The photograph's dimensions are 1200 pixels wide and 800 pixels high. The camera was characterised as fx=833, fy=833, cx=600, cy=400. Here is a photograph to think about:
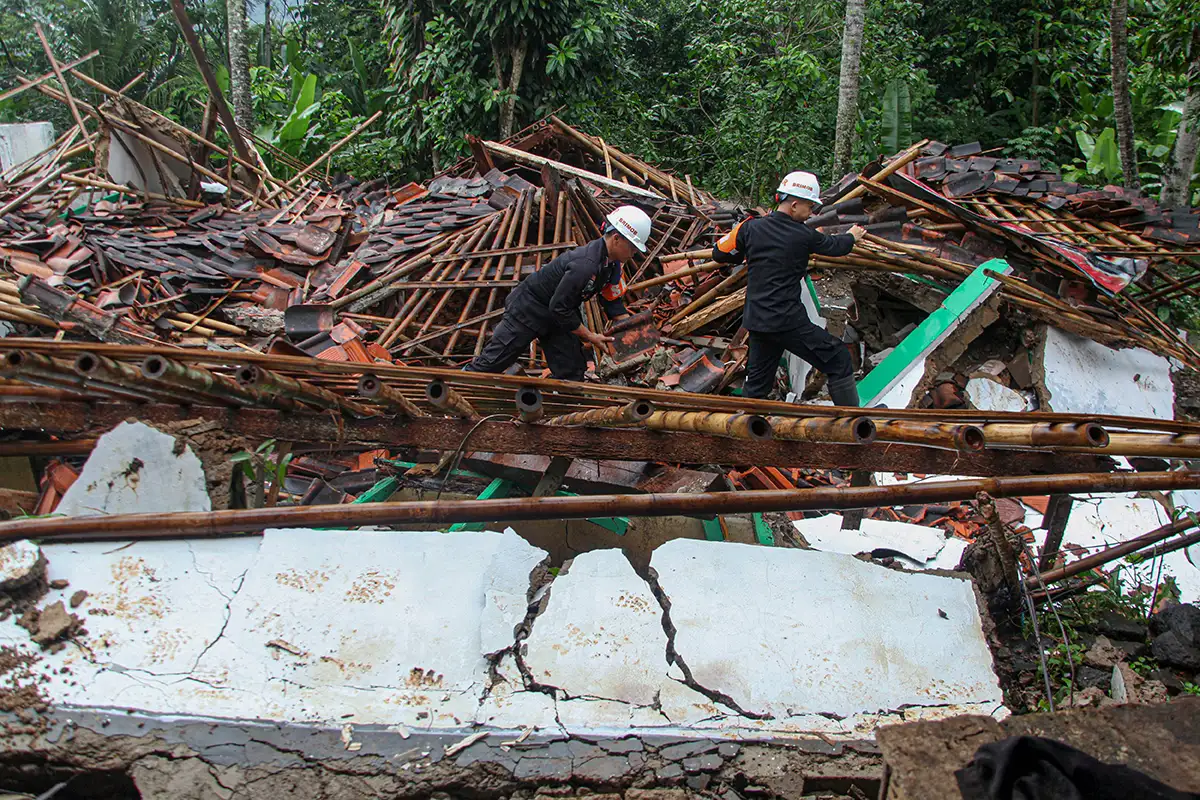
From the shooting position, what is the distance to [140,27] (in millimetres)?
15422

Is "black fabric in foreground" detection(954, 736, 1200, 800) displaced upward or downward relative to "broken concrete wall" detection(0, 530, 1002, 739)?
upward

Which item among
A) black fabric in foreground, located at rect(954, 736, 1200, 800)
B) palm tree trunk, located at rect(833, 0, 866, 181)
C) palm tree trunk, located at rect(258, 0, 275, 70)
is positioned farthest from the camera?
palm tree trunk, located at rect(258, 0, 275, 70)

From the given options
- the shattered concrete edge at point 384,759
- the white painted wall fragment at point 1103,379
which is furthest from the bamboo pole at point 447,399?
the white painted wall fragment at point 1103,379

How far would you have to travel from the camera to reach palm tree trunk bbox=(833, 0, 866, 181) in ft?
32.2

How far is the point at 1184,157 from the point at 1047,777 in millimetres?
9714

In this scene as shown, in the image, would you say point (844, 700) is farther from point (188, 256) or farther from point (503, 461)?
point (188, 256)

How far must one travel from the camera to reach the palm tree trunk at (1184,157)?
8539 mm

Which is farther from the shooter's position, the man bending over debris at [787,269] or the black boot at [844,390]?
the black boot at [844,390]

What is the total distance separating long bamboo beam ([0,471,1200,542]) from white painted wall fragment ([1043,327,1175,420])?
4156mm

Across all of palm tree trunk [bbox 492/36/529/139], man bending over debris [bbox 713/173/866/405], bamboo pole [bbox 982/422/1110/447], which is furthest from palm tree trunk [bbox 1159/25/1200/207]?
palm tree trunk [bbox 492/36/529/139]

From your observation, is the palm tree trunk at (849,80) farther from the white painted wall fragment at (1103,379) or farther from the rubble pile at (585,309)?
the white painted wall fragment at (1103,379)

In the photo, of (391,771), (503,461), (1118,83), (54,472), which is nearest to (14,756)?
(391,771)

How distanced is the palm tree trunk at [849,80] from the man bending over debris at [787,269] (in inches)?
202

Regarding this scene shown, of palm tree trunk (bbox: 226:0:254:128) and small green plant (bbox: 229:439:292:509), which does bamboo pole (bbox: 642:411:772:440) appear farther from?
palm tree trunk (bbox: 226:0:254:128)
